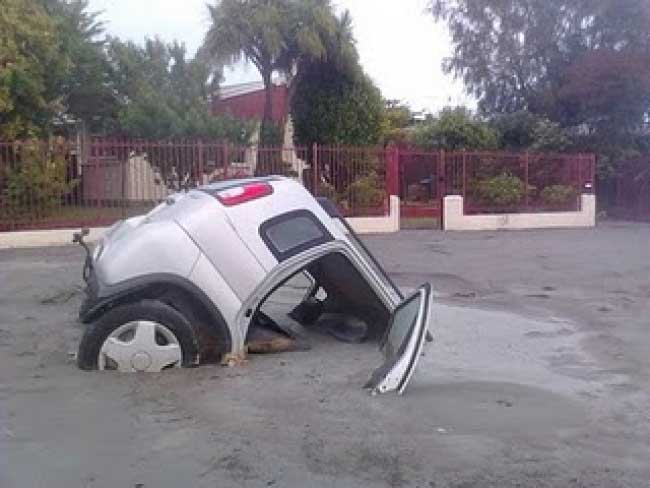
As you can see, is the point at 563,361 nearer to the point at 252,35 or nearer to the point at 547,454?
the point at 547,454

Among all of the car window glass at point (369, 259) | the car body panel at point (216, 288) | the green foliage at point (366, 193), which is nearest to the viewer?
the car body panel at point (216, 288)

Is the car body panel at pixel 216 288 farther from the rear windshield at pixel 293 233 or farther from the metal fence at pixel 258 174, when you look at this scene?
the metal fence at pixel 258 174

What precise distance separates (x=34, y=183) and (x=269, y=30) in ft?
39.8

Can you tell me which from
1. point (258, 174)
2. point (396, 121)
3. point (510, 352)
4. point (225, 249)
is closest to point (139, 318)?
point (225, 249)

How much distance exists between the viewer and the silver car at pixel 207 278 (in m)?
6.87

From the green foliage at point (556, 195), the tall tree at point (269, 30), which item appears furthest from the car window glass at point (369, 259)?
the tall tree at point (269, 30)

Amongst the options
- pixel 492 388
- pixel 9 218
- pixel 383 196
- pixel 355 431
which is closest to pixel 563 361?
pixel 492 388

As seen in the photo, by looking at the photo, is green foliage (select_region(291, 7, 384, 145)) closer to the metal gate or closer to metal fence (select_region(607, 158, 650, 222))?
the metal gate

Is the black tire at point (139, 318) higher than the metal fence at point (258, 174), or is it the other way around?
the metal fence at point (258, 174)

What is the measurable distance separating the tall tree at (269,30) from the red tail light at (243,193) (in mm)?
21053

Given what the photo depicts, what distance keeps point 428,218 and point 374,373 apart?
17779 mm

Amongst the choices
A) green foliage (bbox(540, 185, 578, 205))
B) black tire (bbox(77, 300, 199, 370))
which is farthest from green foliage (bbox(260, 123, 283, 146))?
black tire (bbox(77, 300, 199, 370))

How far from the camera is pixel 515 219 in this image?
24.4 m

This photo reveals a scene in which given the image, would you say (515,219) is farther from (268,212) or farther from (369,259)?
(268,212)
